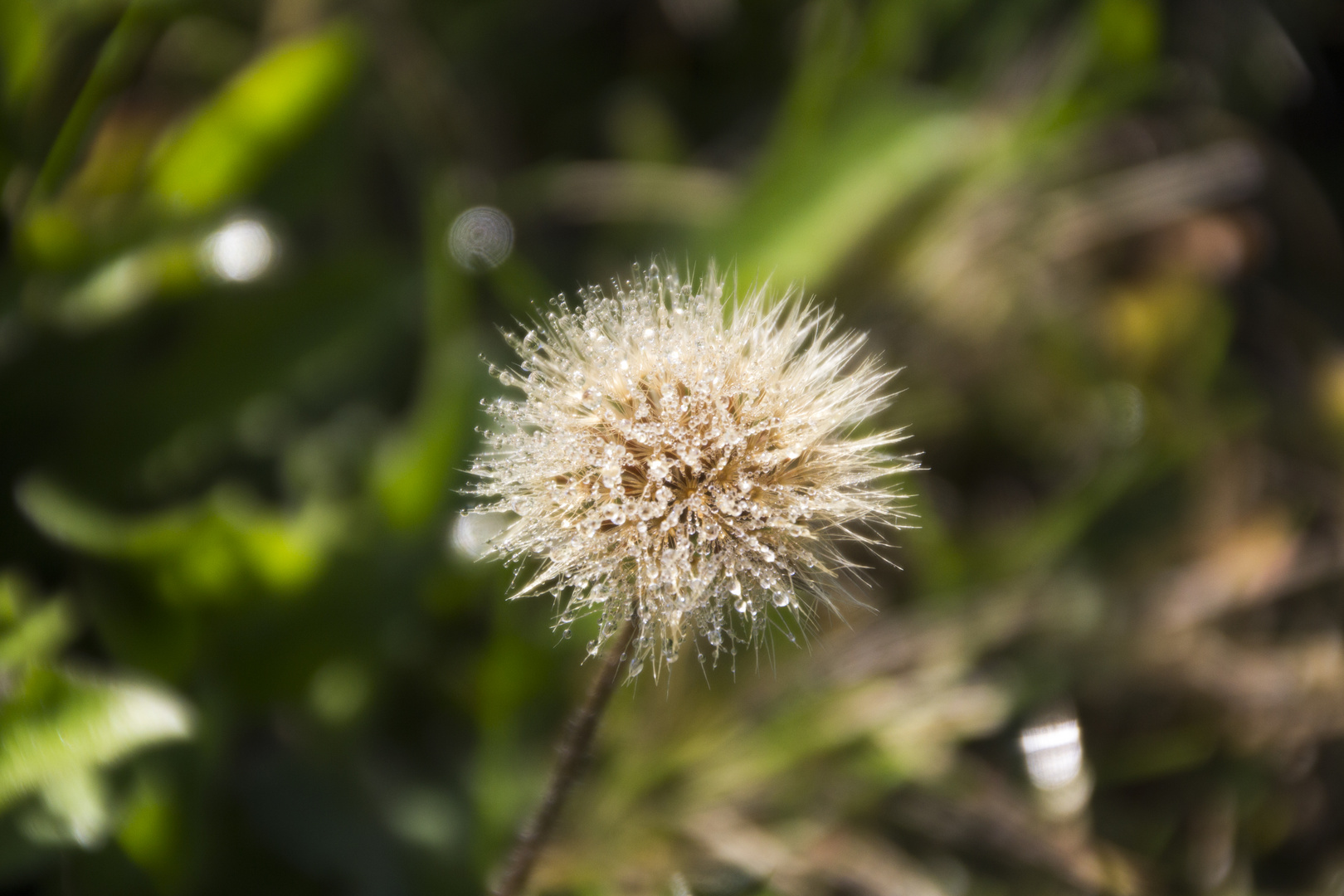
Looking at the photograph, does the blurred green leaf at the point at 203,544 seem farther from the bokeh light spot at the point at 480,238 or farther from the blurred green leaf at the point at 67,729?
the bokeh light spot at the point at 480,238

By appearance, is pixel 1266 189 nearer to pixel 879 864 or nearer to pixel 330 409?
pixel 879 864

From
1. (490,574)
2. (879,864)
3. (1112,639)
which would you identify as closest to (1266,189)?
(1112,639)

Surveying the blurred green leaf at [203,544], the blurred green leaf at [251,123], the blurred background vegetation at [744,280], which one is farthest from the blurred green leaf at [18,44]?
the blurred green leaf at [203,544]

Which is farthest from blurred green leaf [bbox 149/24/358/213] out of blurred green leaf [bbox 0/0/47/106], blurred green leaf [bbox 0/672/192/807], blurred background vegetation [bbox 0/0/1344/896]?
blurred green leaf [bbox 0/672/192/807]

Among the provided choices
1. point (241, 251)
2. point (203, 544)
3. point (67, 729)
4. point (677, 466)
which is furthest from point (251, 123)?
point (677, 466)

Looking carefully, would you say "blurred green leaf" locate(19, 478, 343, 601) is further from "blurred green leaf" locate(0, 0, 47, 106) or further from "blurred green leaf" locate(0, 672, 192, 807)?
"blurred green leaf" locate(0, 0, 47, 106)
